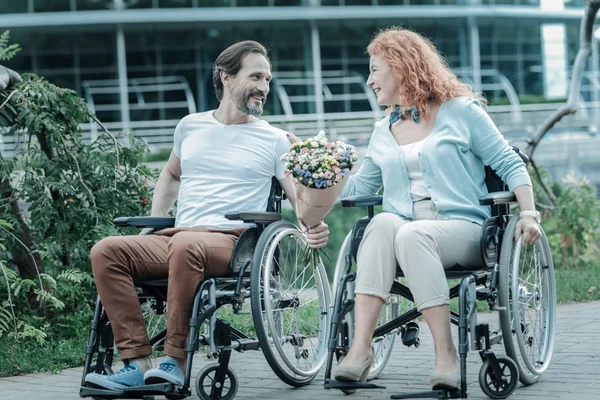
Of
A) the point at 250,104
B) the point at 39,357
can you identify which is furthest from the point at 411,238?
the point at 39,357

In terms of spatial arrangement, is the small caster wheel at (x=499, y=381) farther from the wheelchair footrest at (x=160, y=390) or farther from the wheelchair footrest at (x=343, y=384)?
the wheelchair footrest at (x=160, y=390)

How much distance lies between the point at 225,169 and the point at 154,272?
64 cm

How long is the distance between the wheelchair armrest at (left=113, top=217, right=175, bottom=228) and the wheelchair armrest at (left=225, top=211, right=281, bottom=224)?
1.68ft

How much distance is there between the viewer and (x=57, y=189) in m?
6.43

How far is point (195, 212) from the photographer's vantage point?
4.88 m

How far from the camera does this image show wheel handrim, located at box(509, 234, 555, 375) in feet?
15.2

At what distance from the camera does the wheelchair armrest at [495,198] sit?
172 inches

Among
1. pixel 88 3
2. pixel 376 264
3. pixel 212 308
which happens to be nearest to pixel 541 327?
pixel 376 264

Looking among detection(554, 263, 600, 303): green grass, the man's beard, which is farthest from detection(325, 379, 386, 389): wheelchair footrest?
detection(554, 263, 600, 303): green grass

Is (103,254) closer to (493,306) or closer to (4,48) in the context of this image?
(493,306)

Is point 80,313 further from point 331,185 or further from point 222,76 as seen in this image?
point 331,185

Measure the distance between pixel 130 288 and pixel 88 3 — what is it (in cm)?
2951

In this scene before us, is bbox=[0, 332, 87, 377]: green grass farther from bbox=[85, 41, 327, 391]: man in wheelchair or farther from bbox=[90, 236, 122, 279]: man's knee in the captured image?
bbox=[90, 236, 122, 279]: man's knee

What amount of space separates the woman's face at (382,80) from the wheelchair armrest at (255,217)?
0.66 meters
